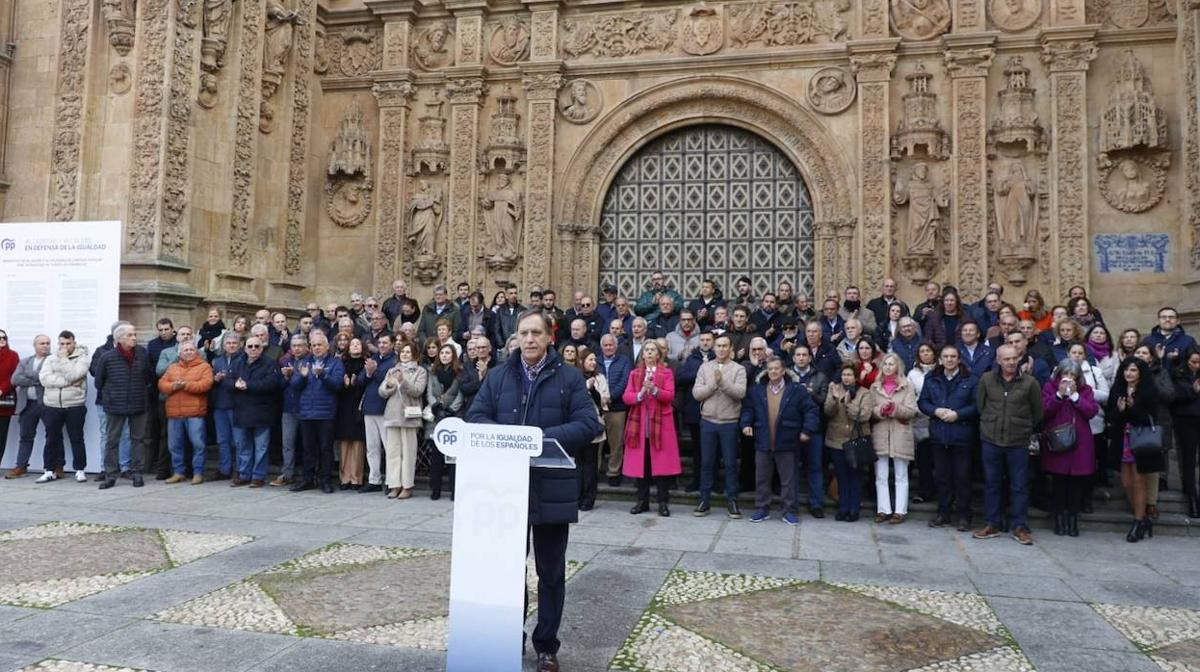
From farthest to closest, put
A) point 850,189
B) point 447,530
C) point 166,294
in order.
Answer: point 850,189 → point 166,294 → point 447,530

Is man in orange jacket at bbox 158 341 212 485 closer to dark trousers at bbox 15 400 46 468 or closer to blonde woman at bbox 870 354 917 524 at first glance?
dark trousers at bbox 15 400 46 468

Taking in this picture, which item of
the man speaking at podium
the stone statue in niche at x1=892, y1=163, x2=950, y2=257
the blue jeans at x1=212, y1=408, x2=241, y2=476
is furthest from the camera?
the stone statue in niche at x1=892, y1=163, x2=950, y2=257

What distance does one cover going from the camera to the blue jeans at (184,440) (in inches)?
399

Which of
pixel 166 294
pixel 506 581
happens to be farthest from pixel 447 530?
pixel 166 294

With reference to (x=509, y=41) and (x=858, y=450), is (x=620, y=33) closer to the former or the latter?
(x=509, y=41)

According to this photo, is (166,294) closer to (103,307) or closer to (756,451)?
(103,307)

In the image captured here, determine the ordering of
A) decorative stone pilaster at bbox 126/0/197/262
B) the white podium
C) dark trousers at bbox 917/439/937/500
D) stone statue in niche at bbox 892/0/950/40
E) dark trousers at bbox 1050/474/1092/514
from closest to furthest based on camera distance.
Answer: the white podium < dark trousers at bbox 1050/474/1092/514 < dark trousers at bbox 917/439/937/500 < decorative stone pilaster at bbox 126/0/197/262 < stone statue in niche at bbox 892/0/950/40

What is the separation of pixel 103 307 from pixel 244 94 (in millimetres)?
4717

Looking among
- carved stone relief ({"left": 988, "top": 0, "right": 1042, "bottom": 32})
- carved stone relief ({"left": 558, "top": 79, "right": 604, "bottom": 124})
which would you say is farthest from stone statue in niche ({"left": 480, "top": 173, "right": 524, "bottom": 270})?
carved stone relief ({"left": 988, "top": 0, "right": 1042, "bottom": 32})

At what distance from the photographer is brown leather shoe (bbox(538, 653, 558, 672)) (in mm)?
4105

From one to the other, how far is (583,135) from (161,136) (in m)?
6.54

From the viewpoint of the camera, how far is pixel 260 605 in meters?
5.17

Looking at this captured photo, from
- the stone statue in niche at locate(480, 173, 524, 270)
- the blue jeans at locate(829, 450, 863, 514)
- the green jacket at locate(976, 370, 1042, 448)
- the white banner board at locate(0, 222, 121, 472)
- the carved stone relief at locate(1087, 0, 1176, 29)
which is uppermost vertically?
the carved stone relief at locate(1087, 0, 1176, 29)

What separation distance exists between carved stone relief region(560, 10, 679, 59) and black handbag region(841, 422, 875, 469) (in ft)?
27.2
